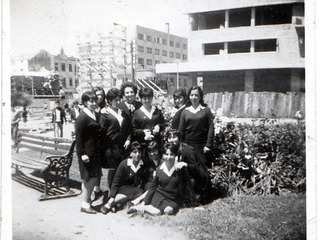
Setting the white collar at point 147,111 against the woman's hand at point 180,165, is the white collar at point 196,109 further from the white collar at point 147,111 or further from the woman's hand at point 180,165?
the woman's hand at point 180,165

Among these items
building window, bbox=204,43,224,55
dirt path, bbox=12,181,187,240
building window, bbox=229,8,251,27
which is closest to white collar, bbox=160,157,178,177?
dirt path, bbox=12,181,187,240

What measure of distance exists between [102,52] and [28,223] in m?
2.04

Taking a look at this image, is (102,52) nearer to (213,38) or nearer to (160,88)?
(213,38)

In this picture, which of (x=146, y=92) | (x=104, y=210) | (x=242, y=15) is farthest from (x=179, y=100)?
(x=242, y=15)

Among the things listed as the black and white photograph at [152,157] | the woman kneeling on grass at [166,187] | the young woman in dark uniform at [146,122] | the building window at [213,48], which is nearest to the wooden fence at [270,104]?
the black and white photograph at [152,157]

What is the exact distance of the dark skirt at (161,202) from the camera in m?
2.84

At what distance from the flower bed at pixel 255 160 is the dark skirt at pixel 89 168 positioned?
1.21 meters

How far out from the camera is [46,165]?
3363mm

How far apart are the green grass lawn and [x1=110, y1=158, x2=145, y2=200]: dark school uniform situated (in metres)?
0.38

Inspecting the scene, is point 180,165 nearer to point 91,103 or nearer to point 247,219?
point 247,219

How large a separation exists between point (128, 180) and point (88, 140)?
0.59 m

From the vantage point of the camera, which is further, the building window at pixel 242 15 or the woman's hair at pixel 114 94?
the building window at pixel 242 15

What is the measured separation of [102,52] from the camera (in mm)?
3650
